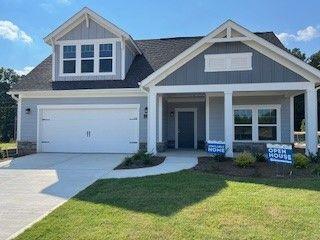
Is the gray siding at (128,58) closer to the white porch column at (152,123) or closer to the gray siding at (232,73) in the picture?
the white porch column at (152,123)

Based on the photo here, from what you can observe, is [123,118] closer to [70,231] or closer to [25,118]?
[25,118]

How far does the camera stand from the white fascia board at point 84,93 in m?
17.7

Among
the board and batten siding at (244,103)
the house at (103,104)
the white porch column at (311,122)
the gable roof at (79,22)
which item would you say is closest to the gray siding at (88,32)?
the house at (103,104)

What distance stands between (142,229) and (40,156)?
38.6ft

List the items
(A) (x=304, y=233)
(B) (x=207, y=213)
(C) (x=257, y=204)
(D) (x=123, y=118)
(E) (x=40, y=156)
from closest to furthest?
(A) (x=304, y=233), (B) (x=207, y=213), (C) (x=257, y=204), (E) (x=40, y=156), (D) (x=123, y=118)

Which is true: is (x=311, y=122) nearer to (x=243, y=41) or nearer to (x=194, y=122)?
(x=243, y=41)

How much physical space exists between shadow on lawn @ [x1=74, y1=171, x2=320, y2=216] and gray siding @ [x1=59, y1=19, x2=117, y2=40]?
996cm

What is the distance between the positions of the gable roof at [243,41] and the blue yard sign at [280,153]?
4.97 m

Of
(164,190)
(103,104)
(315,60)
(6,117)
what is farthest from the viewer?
(315,60)

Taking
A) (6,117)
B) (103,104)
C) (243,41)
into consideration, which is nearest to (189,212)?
(243,41)

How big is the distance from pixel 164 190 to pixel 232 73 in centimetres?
817

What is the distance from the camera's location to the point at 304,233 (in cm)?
612

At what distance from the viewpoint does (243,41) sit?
15.8 m

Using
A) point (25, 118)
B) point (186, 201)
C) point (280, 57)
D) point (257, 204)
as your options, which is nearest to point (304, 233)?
point (257, 204)
